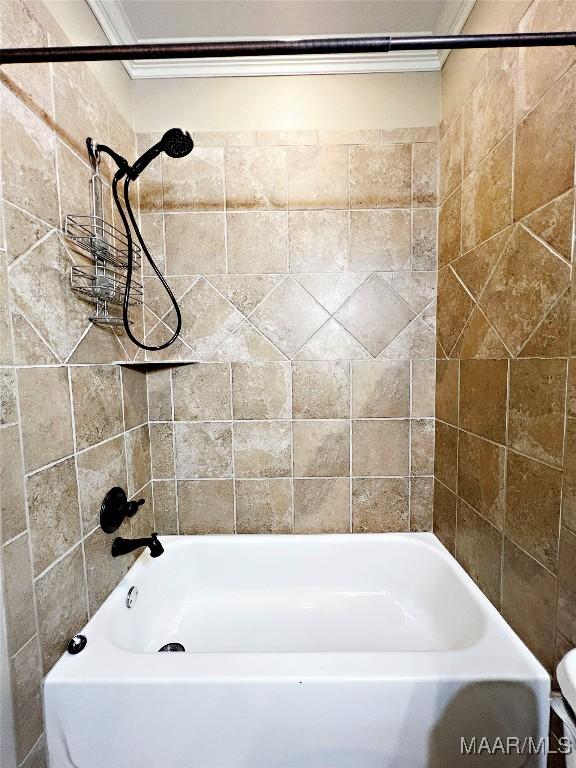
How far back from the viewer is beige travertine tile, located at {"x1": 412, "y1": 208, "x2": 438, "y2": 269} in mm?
1356

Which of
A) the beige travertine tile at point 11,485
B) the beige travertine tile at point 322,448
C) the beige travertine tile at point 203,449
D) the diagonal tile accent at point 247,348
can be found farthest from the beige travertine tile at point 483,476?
the beige travertine tile at point 11,485

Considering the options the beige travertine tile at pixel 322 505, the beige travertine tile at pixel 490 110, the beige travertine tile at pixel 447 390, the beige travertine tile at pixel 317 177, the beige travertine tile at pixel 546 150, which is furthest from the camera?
the beige travertine tile at pixel 322 505

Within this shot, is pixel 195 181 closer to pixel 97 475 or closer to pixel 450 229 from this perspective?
pixel 450 229

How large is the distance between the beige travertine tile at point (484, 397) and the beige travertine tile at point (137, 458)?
126 centimetres

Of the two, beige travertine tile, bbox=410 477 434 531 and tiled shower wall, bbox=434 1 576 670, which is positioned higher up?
tiled shower wall, bbox=434 1 576 670

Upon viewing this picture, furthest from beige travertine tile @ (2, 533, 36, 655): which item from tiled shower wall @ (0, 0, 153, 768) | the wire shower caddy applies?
the wire shower caddy

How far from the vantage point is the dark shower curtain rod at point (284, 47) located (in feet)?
2.04

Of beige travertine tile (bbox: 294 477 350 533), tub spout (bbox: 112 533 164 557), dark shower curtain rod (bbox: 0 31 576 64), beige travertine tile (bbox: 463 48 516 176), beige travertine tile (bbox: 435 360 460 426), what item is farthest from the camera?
beige travertine tile (bbox: 294 477 350 533)

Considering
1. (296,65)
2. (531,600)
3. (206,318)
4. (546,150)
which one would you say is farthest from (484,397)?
(296,65)

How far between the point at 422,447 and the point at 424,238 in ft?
2.93

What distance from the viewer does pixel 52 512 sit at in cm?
85

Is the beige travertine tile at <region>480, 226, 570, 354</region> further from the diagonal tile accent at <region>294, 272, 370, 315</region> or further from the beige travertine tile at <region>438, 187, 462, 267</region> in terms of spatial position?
the diagonal tile accent at <region>294, 272, 370, 315</region>

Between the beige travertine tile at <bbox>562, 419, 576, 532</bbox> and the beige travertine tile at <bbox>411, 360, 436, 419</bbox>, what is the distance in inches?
26.4

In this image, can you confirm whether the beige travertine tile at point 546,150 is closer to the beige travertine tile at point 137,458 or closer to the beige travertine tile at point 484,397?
the beige travertine tile at point 484,397
